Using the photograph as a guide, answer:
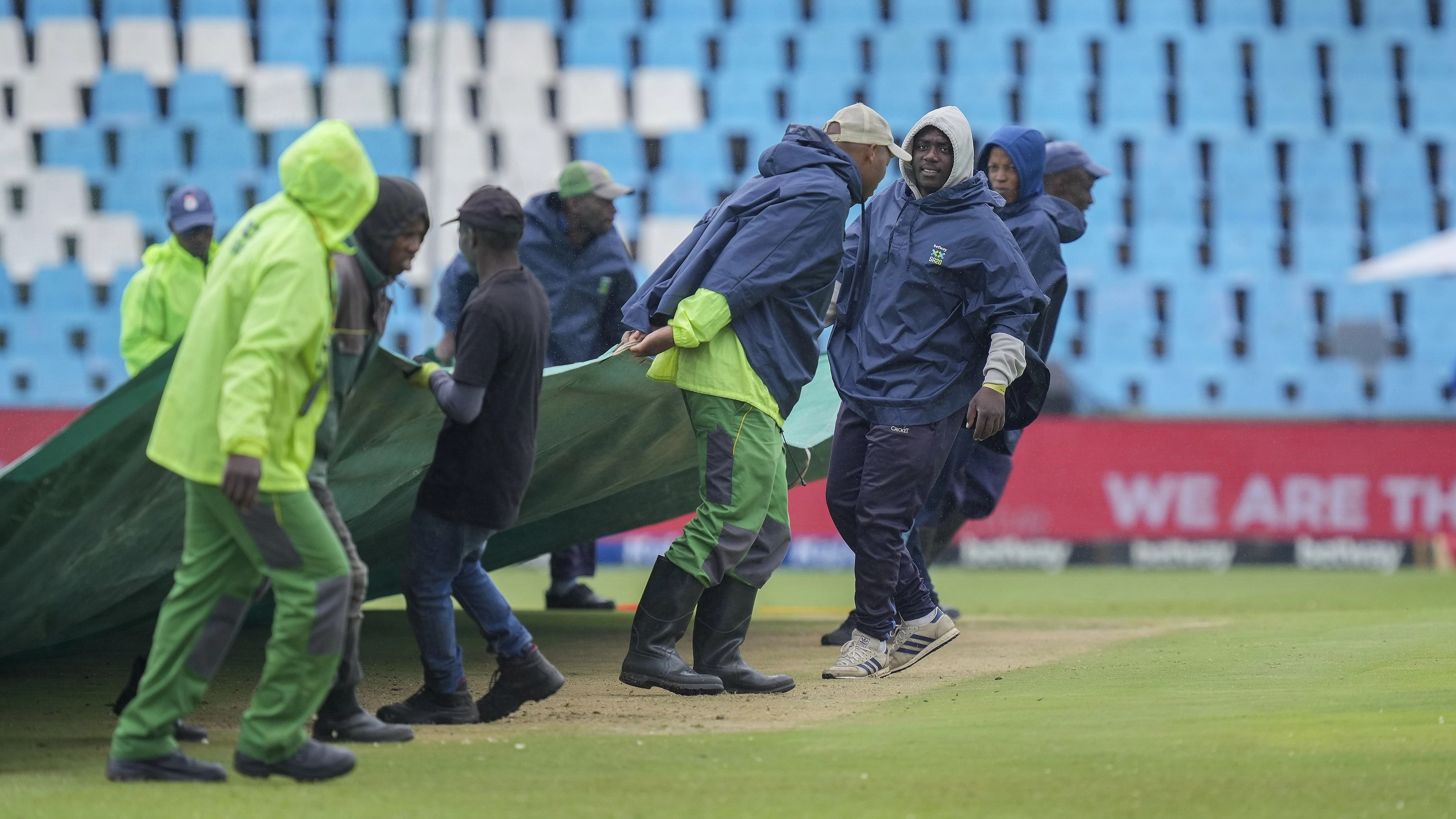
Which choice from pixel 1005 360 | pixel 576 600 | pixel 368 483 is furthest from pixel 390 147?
pixel 1005 360

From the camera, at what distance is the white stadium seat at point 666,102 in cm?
2005

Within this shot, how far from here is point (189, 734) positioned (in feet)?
13.8

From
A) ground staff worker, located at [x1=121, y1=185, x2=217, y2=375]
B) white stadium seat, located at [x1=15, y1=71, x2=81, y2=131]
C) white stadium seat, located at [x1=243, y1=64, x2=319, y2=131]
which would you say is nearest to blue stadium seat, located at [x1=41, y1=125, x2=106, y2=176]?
white stadium seat, located at [x1=15, y1=71, x2=81, y2=131]

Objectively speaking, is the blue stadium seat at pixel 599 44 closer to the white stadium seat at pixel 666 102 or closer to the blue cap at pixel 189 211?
the white stadium seat at pixel 666 102

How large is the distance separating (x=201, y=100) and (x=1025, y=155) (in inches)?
621

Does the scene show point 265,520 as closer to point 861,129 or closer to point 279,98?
point 861,129

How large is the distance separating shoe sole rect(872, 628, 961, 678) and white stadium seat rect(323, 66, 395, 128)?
15411 millimetres

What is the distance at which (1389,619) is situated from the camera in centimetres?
755

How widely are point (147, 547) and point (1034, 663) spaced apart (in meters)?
3.14

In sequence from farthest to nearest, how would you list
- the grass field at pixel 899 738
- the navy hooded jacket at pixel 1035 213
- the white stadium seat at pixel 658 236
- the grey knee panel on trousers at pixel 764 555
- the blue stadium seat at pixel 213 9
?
the blue stadium seat at pixel 213 9 < the white stadium seat at pixel 658 236 < the navy hooded jacket at pixel 1035 213 < the grey knee panel on trousers at pixel 764 555 < the grass field at pixel 899 738

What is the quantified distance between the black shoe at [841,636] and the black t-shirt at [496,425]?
8.76 feet

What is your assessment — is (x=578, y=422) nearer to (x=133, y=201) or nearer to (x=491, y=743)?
(x=491, y=743)

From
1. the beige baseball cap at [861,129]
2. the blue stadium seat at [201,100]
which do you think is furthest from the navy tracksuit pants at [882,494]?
the blue stadium seat at [201,100]

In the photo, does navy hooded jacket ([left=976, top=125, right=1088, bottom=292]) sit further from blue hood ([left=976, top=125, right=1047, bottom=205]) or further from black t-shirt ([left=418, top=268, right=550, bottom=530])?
black t-shirt ([left=418, top=268, right=550, bottom=530])
